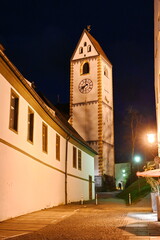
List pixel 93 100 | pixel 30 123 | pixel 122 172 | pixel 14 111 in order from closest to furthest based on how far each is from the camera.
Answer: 1. pixel 14 111
2. pixel 30 123
3. pixel 93 100
4. pixel 122 172

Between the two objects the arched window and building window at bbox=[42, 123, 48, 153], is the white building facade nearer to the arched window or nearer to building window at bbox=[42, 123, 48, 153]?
building window at bbox=[42, 123, 48, 153]

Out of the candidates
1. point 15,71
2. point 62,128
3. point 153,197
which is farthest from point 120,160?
point 15,71

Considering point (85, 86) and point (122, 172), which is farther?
point (122, 172)

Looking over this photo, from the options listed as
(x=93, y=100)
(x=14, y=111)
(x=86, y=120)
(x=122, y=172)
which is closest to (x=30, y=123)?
(x=14, y=111)

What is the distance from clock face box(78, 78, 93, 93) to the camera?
155 feet

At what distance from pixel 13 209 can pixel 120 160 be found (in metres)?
47.8

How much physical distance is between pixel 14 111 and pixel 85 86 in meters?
34.2

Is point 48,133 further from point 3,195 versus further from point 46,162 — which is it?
point 3,195

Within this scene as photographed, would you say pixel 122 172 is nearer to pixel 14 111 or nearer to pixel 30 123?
pixel 30 123

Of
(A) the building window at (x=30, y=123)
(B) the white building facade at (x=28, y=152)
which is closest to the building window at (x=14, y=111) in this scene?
(B) the white building facade at (x=28, y=152)

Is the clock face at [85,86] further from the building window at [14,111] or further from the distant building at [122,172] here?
the building window at [14,111]

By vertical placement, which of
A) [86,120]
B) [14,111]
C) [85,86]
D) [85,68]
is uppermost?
[85,68]

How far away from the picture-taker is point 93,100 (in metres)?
46.2

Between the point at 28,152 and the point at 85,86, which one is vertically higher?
→ the point at 85,86
